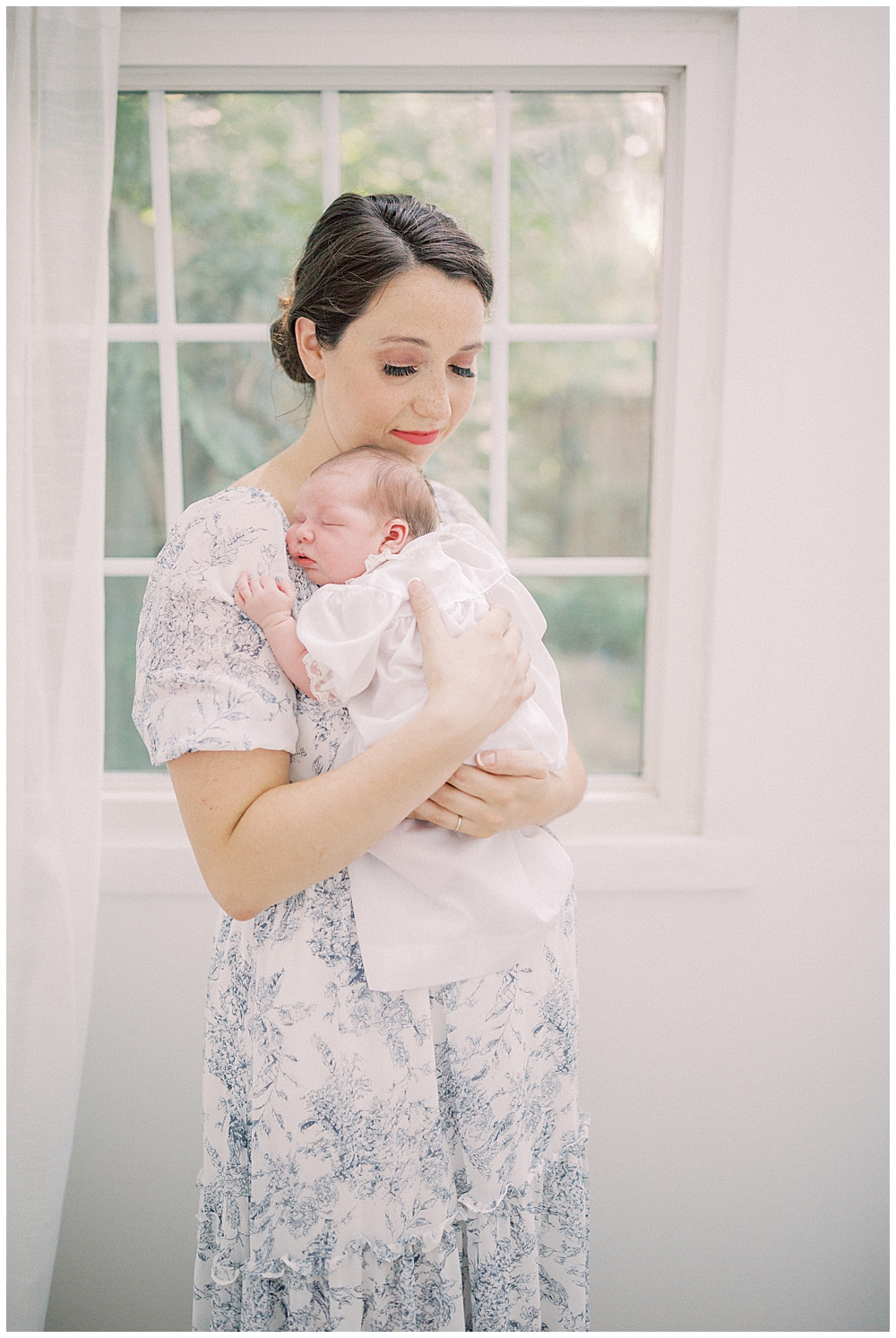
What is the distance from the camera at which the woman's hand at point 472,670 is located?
0.87m

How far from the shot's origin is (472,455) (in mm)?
1789

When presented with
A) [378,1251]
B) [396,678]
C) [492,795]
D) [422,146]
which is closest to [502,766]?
[492,795]

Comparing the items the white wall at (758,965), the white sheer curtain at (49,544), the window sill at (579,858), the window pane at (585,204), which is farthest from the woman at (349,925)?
the window pane at (585,204)

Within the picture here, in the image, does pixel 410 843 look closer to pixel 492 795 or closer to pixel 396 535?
pixel 492 795

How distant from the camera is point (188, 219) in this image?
1.64 metres

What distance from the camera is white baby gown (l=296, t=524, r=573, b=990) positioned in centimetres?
90

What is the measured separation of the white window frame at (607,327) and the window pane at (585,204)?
0.25 ft

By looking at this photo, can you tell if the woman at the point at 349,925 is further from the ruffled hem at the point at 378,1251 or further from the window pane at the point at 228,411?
the window pane at the point at 228,411

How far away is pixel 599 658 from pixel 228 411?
38.0 inches

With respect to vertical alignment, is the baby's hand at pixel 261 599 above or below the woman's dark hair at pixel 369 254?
below

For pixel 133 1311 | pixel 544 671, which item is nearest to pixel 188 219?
pixel 544 671

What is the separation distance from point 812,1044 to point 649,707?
2.54 ft

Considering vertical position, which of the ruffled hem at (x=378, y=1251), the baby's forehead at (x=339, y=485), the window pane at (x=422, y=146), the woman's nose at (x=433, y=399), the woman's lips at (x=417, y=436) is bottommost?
the ruffled hem at (x=378, y=1251)

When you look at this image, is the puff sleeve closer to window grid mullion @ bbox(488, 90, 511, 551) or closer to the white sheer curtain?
the white sheer curtain
